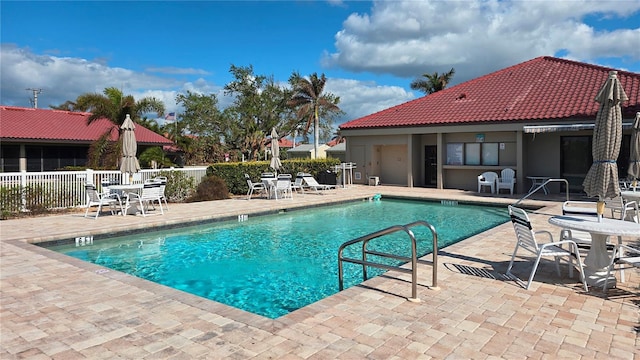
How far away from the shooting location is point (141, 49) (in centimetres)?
2833

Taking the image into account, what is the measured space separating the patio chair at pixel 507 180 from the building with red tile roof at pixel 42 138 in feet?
67.0

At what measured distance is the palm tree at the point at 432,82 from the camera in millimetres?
41250

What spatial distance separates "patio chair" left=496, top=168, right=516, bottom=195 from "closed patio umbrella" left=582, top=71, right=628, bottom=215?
1276 cm

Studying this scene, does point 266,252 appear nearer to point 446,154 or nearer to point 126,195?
point 126,195

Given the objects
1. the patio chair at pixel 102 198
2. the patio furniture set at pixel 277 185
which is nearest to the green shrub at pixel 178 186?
the patio furniture set at pixel 277 185

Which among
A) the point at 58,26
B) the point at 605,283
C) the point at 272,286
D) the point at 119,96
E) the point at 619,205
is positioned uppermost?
the point at 58,26

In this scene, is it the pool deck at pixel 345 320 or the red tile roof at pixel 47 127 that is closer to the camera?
the pool deck at pixel 345 320

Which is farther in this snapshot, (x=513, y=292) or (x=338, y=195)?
(x=338, y=195)

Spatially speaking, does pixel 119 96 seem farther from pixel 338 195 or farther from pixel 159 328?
pixel 159 328

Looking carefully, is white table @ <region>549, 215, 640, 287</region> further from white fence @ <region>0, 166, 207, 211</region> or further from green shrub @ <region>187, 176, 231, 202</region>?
green shrub @ <region>187, 176, 231, 202</region>

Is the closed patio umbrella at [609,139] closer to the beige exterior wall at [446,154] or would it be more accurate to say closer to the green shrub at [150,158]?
the beige exterior wall at [446,154]

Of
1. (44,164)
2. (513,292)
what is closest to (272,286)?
(513,292)

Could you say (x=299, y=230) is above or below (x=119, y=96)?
below

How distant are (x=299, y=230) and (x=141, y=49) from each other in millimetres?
22774
